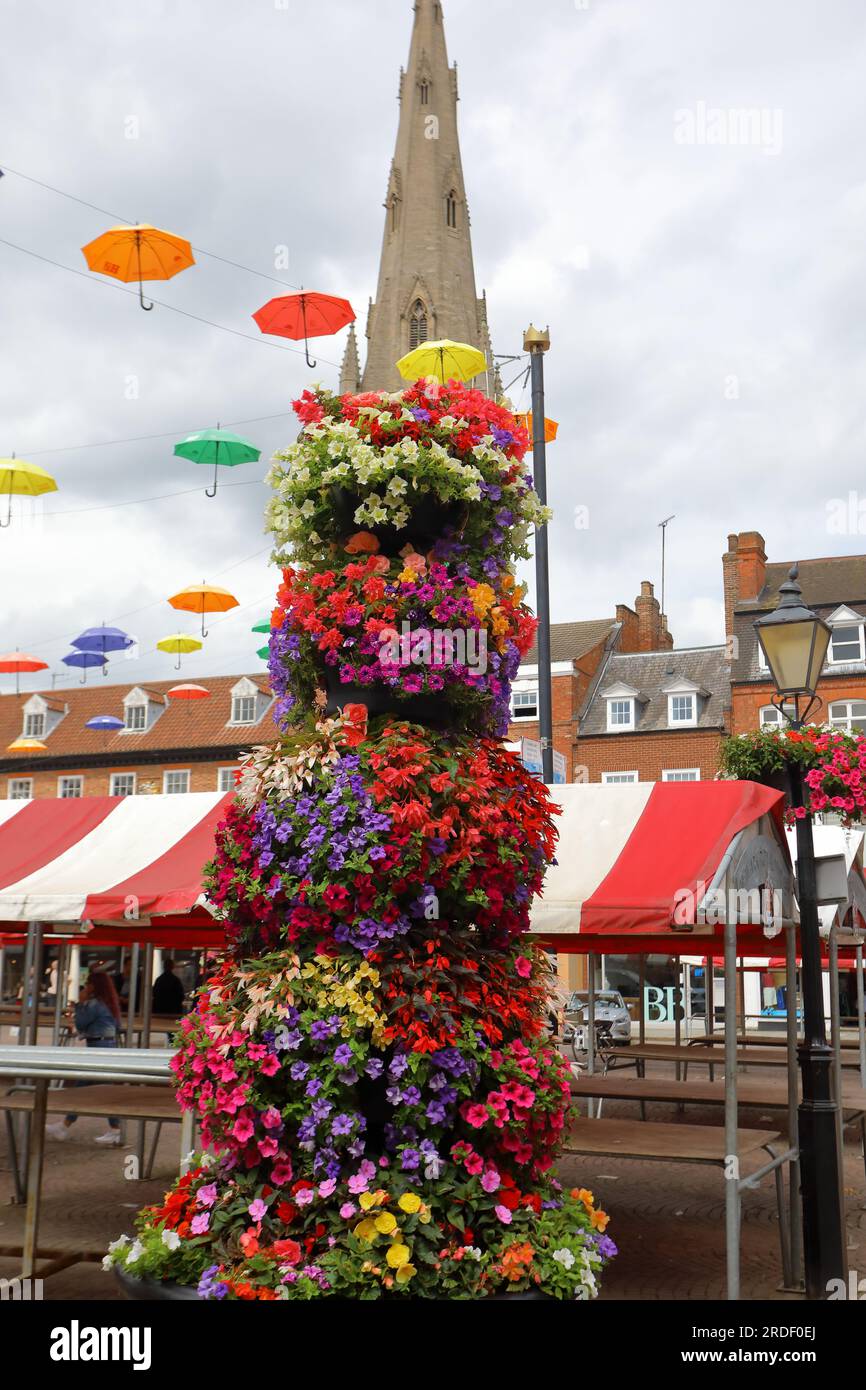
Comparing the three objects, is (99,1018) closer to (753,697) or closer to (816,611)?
(753,697)

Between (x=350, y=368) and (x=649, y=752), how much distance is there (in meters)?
30.1

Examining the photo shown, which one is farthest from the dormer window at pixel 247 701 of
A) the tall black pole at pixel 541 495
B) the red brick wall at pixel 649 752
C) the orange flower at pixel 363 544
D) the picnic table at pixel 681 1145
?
the orange flower at pixel 363 544

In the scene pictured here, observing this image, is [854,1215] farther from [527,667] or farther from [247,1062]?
[527,667]

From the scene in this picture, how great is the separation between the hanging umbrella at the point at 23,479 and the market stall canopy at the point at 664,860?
1289 centimetres

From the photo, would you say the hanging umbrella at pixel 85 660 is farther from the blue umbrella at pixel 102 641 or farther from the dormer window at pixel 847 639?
the dormer window at pixel 847 639

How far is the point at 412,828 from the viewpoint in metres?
4.40

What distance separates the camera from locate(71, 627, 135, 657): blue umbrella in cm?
3262

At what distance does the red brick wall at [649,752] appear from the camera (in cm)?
3988

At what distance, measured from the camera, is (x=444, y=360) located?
16.5 m

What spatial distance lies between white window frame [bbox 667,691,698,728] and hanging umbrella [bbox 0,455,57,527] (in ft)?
87.7

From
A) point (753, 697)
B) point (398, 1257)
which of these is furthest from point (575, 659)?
point (398, 1257)

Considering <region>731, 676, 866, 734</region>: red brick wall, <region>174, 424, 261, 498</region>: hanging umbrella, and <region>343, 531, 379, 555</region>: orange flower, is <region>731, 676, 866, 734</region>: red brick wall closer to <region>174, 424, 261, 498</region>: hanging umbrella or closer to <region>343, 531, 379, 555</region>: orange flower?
<region>174, 424, 261, 498</region>: hanging umbrella
